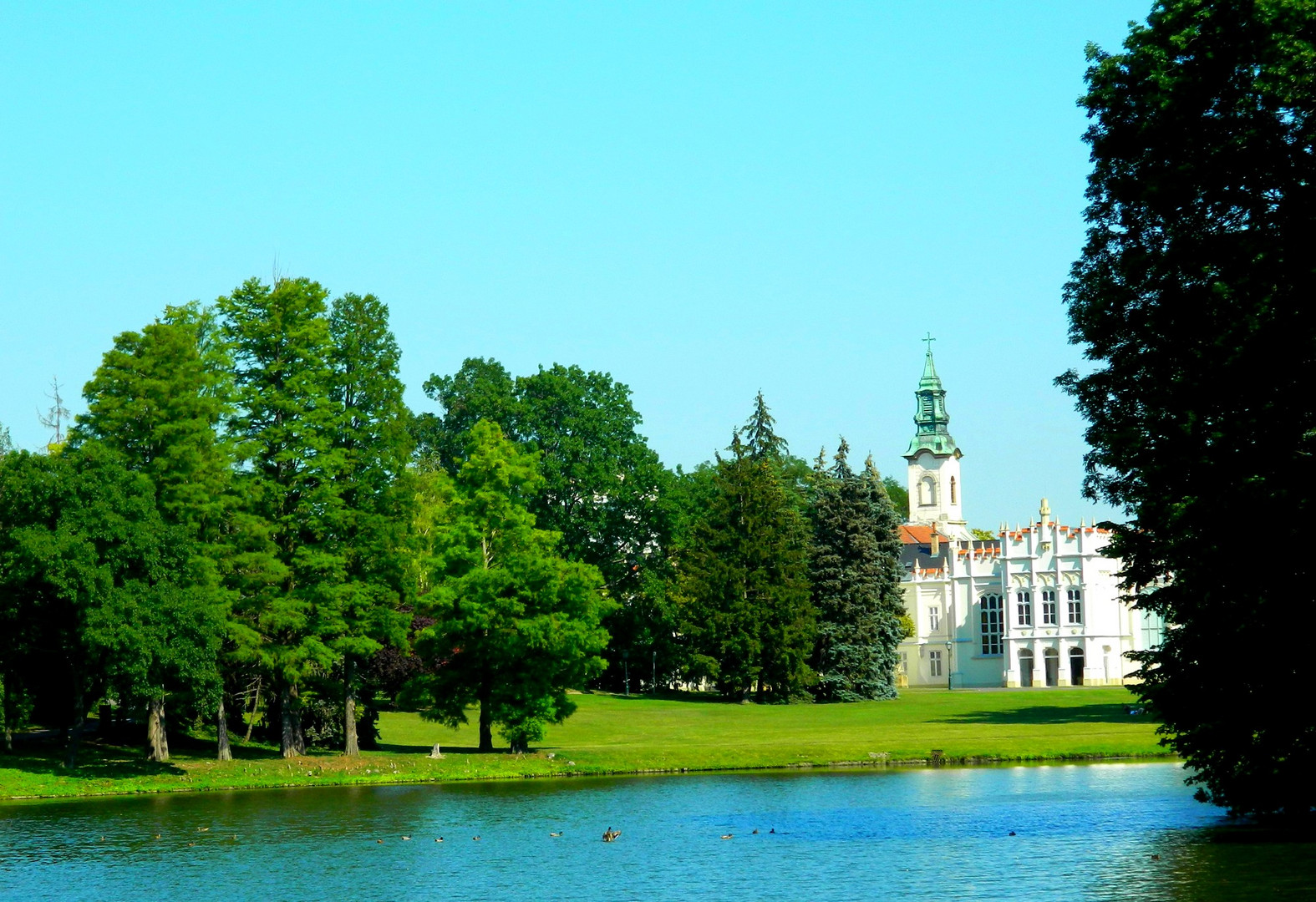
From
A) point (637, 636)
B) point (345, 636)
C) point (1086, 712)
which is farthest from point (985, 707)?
point (345, 636)

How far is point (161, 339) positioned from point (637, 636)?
3778 cm

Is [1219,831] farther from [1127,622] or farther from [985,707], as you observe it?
[1127,622]

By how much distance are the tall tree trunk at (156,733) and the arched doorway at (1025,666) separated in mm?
59388

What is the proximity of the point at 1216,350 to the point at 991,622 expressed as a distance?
7257 cm

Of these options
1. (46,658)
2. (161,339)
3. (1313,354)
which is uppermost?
(161,339)

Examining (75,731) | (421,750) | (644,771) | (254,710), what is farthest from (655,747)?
(75,731)

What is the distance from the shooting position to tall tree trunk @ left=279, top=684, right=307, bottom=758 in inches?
1762

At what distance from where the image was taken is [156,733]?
4284cm

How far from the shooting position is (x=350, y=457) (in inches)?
1785

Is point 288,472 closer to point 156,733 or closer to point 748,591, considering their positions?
point 156,733

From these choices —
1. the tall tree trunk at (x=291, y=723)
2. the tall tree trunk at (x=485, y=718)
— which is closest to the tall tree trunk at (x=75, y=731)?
the tall tree trunk at (x=291, y=723)

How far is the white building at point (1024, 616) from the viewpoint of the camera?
88.2 metres

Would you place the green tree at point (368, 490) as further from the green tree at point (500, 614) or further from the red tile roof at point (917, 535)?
the red tile roof at point (917, 535)

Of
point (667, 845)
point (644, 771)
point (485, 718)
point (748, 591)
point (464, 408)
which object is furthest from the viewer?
point (464, 408)
